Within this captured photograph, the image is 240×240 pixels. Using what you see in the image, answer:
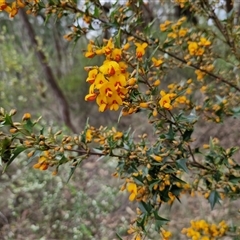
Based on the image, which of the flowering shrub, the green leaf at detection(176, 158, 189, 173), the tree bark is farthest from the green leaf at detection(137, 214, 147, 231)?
the tree bark

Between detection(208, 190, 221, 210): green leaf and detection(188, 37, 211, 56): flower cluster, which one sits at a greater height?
detection(188, 37, 211, 56): flower cluster

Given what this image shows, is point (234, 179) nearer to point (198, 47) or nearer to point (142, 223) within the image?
point (142, 223)

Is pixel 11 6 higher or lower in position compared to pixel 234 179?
higher

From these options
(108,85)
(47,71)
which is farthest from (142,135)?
(47,71)

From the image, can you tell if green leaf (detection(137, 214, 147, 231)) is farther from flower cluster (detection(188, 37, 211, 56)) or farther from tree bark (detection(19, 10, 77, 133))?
tree bark (detection(19, 10, 77, 133))

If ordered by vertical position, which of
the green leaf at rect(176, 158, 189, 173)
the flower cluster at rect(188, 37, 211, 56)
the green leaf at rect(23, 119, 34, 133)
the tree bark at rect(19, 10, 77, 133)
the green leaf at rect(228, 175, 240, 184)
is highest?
the flower cluster at rect(188, 37, 211, 56)

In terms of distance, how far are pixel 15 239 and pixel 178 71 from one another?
2692mm

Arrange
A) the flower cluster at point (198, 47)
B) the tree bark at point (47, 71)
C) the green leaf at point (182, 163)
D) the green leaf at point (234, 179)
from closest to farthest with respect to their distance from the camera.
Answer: the green leaf at point (182, 163)
the green leaf at point (234, 179)
the flower cluster at point (198, 47)
the tree bark at point (47, 71)

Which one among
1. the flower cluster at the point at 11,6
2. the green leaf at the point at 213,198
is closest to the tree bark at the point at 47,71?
the flower cluster at the point at 11,6

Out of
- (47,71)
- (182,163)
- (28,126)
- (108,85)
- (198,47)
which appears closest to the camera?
(108,85)

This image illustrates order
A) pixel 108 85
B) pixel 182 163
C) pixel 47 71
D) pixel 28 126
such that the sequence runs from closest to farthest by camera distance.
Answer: pixel 108 85
pixel 28 126
pixel 182 163
pixel 47 71

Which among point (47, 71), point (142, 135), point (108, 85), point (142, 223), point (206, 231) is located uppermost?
point (108, 85)

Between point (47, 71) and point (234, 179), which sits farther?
point (47, 71)

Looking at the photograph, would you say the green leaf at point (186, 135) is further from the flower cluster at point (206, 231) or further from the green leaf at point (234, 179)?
the flower cluster at point (206, 231)
